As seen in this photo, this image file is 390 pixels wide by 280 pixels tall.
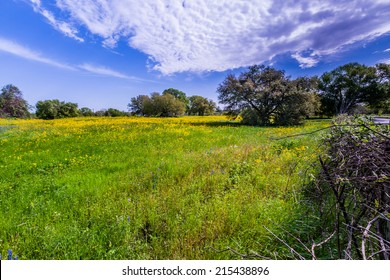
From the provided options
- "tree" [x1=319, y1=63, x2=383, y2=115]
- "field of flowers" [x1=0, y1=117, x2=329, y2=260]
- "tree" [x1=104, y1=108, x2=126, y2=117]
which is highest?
"tree" [x1=319, y1=63, x2=383, y2=115]

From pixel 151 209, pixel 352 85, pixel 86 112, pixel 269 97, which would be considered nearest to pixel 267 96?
pixel 269 97

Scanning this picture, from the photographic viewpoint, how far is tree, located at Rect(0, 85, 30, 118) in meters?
53.4

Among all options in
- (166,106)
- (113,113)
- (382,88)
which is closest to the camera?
(382,88)

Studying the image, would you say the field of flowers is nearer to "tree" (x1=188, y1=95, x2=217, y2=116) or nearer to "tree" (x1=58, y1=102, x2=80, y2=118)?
"tree" (x1=188, y1=95, x2=217, y2=116)

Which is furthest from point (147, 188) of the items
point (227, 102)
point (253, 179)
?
point (227, 102)

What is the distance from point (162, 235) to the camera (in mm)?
3176

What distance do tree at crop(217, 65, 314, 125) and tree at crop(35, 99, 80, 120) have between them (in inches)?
2222

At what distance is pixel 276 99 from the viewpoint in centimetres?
2483

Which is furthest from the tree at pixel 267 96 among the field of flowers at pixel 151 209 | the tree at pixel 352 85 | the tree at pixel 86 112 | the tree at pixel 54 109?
the tree at pixel 86 112

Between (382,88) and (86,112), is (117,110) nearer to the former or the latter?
(86,112)

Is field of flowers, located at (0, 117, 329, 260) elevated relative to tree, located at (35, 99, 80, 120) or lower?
lower

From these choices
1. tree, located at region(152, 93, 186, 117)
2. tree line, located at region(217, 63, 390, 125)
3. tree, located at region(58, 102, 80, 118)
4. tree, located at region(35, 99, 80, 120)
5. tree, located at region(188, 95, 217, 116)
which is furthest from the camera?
tree, located at region(188, 95, 217, 116)

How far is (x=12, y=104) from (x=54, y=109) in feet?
30.5

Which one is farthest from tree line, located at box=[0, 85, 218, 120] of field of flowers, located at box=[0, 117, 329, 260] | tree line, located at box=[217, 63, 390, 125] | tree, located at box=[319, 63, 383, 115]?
field of flowers, located at box=[0, 117, 329, 260]
